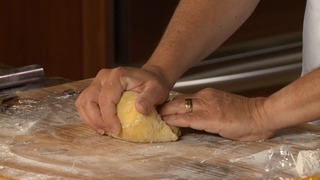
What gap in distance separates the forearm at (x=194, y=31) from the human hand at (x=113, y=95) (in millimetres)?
102

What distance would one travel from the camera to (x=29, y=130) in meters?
1.62

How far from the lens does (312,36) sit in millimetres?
1817

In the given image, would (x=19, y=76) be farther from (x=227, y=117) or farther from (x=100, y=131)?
(x=227, y=117)

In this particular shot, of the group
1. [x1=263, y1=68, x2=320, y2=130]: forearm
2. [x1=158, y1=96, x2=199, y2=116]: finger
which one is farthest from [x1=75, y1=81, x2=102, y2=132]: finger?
[x1=263, y1=68, x2=320, y2=130]: forearm

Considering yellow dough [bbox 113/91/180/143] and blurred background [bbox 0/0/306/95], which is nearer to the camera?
yellow dough [bbox 113/91/180/143]

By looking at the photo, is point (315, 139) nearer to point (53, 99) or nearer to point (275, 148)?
point (275, 148)

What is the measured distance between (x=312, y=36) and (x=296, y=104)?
33 cm

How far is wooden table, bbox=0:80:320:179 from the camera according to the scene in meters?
1.39

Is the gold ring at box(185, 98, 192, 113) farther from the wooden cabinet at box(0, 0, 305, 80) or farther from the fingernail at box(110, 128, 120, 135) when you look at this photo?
the wooden cabinet at box(0, 0, 305, 80)

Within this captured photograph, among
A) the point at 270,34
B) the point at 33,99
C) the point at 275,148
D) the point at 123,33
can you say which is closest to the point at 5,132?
the point at 33,99

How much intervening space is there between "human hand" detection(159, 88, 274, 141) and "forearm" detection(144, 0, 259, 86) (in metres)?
0.14

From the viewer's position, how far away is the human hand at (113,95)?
5.12 ft

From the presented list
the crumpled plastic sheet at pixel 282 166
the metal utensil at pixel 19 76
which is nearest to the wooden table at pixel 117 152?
the crumpled plastic sheet at pixel 282 166

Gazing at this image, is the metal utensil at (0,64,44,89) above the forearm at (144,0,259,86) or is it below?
below
